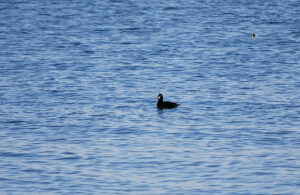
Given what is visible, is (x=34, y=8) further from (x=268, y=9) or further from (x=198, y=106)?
(x=198, y=106)

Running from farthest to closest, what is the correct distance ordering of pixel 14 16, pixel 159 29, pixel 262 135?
pixel 14 16, pixel 159 29, pixel 262 135

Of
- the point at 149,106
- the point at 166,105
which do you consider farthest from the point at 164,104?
the point at 149,106

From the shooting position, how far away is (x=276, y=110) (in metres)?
25.9

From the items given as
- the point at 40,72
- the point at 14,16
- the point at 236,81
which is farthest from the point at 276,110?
the point at 14,16

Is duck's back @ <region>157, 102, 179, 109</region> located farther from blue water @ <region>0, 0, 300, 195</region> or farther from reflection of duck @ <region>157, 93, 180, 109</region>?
blue water @ <region>0, 0, 300, 195</region>

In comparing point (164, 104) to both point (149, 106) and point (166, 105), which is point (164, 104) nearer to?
point (166, 105)

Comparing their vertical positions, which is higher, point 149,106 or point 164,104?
point 164,104

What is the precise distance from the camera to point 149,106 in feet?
90.9

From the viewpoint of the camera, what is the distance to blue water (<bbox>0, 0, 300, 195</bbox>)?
17984 mm

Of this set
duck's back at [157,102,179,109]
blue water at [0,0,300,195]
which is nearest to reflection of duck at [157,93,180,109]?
duck's back at [157,102,179,109]

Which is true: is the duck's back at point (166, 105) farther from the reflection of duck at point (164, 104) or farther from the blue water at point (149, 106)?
the blue water at point (149, 106)

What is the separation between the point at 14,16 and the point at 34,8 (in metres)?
5.81

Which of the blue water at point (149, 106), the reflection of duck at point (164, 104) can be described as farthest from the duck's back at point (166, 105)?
the blue water at point (149, 106)

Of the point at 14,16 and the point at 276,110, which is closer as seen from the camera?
the point at 276,110
